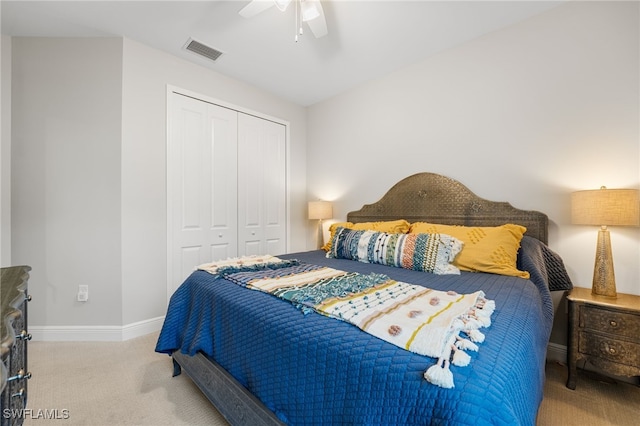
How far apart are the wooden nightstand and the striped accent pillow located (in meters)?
0.72

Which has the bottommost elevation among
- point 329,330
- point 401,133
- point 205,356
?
point 205,356

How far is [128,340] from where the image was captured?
2.45m

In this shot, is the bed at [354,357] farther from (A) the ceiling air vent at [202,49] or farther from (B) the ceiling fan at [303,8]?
(A) the ceiling air vent at [202,49]

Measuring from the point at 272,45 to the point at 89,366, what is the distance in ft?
9.84

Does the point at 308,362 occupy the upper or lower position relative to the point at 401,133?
lower

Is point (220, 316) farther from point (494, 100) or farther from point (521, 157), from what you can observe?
point (494, 100)

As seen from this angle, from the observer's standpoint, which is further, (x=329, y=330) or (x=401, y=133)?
(x=401, y=133)

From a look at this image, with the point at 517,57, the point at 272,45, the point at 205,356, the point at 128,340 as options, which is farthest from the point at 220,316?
the point at 517,57

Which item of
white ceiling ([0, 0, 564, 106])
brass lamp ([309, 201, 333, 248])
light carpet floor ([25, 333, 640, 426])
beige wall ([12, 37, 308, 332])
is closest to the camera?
light carpet floor ([25, 333, 640, 426])

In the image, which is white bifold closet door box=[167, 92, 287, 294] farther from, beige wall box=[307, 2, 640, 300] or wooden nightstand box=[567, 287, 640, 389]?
wooden nightstand box=[567, 287, 640, 389]

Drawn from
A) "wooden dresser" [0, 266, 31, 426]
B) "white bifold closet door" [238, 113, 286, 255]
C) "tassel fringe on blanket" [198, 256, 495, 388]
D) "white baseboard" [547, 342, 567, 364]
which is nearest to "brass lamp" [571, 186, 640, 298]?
"white baseboard" [547, 342, 567, 364]

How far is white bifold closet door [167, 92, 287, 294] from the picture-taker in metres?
2.81

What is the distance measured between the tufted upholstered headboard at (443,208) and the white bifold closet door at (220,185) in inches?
51.9

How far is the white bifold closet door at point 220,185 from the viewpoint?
9.21 feet
